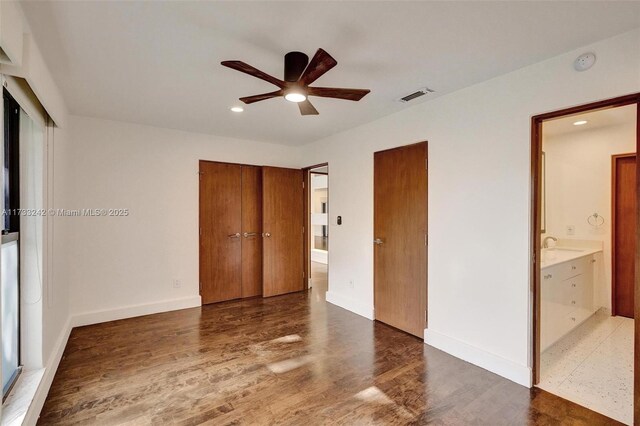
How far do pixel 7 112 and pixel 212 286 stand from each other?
10.1 feet

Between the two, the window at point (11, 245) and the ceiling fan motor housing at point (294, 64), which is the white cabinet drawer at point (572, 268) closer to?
the ceiling fan motor housing at point (294, 64)

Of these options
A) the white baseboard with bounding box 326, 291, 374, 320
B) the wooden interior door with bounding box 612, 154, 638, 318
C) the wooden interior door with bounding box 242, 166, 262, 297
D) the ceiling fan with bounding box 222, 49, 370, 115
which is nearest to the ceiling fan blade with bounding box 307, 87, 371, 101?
the ceiling fan with bounding box 222, 49, 370, 115

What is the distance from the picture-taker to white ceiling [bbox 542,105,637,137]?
3334 millimetres

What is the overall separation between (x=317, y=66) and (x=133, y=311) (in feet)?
12.4

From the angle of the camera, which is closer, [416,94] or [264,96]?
[264,96]

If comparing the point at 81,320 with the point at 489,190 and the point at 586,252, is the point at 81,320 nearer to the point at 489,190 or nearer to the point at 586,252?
the point at 489,190

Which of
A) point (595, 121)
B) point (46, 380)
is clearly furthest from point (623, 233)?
point (46, 380)

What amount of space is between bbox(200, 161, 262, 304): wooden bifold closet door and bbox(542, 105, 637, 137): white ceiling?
394 cm

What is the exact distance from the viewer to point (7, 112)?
2.00 metres

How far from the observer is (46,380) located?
2230 mm

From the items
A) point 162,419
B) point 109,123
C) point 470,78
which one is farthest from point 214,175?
point 470,78

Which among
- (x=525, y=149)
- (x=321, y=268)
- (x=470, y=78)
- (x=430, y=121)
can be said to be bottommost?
(x=321, y=268)

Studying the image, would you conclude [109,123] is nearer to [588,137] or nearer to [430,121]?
[430,121]

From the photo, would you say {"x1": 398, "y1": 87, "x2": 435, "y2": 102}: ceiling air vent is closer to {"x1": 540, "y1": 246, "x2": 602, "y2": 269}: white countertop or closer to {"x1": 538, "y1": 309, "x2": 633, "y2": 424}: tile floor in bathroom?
{"x1": 540, "y1": 246, "x2": 602, "y2": 269}: white countertop
